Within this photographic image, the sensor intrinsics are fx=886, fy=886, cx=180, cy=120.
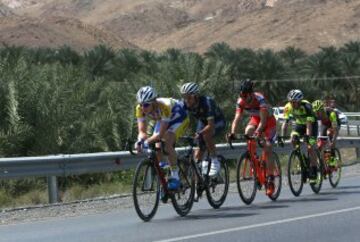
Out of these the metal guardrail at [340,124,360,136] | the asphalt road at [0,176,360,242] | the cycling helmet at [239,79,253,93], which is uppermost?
the metal guardrail at [340,124,360,136]

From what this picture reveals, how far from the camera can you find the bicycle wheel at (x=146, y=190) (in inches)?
416

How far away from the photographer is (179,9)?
557ft

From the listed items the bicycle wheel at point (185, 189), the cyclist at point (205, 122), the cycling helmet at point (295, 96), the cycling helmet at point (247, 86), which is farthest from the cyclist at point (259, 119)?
the bicycle wheel at point (185, 189)

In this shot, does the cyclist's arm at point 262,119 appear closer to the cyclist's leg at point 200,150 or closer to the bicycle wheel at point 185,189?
the cyclist's leg at point 200,150

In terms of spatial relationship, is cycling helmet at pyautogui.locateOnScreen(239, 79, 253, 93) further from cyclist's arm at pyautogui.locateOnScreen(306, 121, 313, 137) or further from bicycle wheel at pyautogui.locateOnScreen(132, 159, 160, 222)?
bicycle wheel at pyautogui.locateOnScreen(132, 159, 160, 222)

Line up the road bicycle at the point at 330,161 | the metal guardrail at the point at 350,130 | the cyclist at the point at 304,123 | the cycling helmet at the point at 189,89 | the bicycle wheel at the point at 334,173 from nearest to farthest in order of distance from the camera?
1. the cycling helmet at the point at 189,89
2. the cyclist at the point at 304,123
3. the road bicycle at the point at 330,161
4. the bicycle wheel at the point at 334,173
5. the metal guardrail at the point at 350,130

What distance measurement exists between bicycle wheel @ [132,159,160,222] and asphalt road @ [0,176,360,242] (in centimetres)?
15

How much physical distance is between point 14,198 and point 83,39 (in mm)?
90442

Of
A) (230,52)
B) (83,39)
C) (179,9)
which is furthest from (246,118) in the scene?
(179,9)

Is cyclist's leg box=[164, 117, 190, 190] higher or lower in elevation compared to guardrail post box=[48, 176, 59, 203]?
higher

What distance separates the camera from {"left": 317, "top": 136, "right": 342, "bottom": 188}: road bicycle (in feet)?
50.0

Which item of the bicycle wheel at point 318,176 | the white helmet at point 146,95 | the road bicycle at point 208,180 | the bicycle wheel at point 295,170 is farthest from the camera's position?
the bicycle wheel at point 318,176

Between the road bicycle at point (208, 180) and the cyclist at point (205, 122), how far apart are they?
80 mm

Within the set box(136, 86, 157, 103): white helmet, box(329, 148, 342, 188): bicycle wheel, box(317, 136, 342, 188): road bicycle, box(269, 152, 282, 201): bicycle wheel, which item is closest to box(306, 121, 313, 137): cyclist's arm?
box(317, 136, 342, 188): road bicycle
